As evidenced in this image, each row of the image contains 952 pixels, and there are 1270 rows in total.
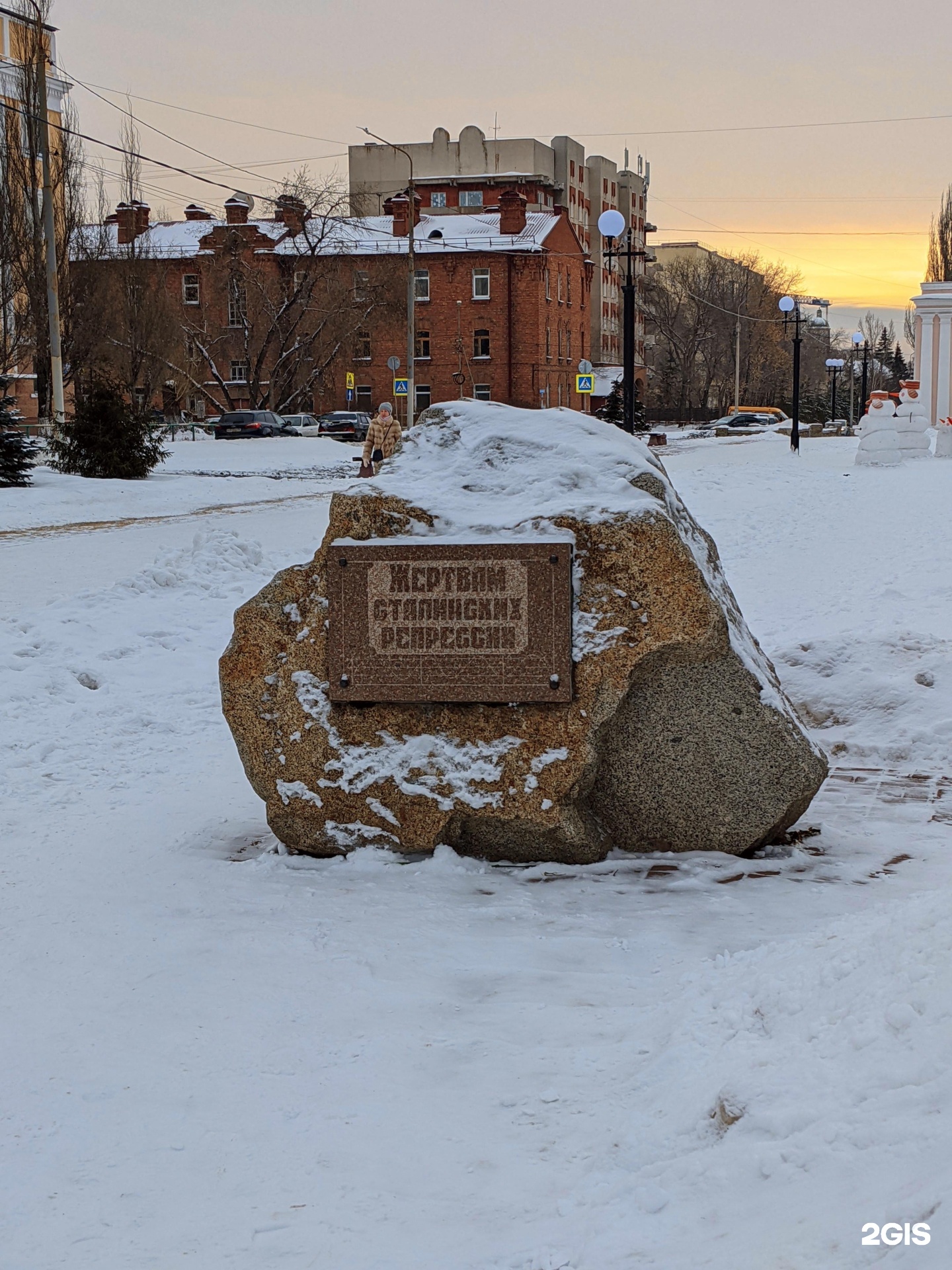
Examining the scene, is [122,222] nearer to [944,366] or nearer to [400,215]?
[400,215]

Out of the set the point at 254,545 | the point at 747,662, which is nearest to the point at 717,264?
the point at 254,545

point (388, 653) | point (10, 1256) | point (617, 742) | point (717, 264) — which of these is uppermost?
point (717, 264)

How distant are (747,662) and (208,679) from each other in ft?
13.4

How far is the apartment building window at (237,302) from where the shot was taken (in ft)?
183

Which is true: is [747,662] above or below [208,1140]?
above

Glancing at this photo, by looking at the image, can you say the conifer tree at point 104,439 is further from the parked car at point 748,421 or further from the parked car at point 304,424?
the parked car at point 748,421

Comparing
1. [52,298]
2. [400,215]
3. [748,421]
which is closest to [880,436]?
[52,298]

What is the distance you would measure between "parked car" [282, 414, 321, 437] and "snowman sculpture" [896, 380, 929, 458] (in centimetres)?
2463

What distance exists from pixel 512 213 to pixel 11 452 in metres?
41.8

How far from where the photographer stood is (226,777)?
6.23m

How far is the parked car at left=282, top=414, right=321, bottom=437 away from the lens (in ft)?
167

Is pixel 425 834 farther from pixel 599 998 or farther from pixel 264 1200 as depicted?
pixel 264 1200

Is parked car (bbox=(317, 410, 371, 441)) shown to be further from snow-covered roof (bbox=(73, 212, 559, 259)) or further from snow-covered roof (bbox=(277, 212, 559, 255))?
snow-covered roof (bbox=(277, 212, 559, 255))

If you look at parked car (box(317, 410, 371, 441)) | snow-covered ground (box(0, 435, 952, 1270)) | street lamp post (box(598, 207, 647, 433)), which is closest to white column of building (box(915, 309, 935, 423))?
parked car (box(317, 410, 371, 441))
